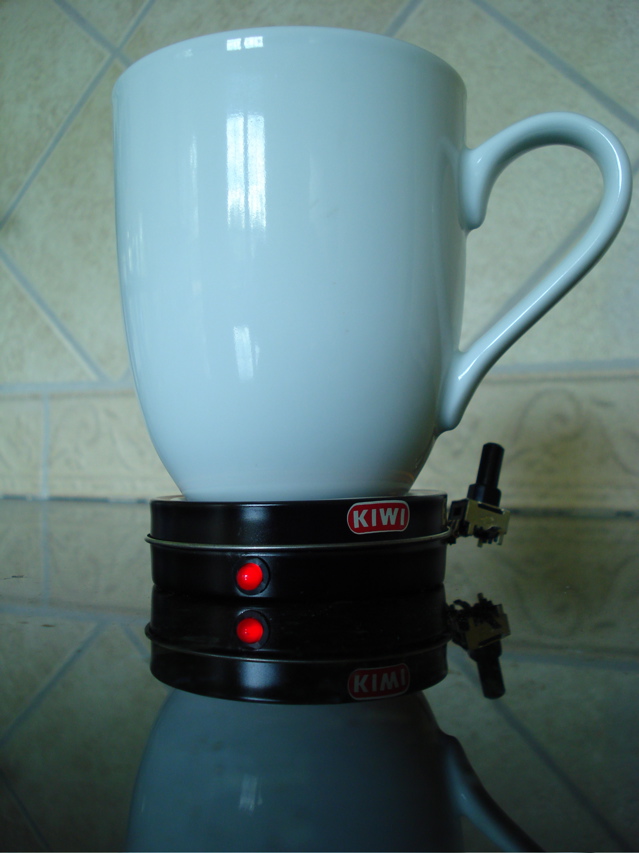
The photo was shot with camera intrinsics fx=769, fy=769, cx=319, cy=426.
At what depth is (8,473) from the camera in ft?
3.00

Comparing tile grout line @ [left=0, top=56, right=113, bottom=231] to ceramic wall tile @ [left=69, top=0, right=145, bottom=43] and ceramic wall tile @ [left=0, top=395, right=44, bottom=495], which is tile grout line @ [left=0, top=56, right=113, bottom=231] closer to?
ceramic wall tile @ [left=69, top=0, right=145, bottom=43]

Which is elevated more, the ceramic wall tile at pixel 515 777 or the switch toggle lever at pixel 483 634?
the ceramic wall tile at pixel 515 777

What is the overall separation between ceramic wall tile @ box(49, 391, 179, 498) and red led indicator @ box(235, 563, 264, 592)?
0.54 m

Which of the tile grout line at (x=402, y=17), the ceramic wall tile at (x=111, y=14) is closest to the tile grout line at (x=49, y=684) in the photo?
the tile grout line at (x=402, y=17)

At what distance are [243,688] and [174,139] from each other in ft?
0.72

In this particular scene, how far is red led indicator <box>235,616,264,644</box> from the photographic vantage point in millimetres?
270

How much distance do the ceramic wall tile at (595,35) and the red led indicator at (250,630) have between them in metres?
0.64

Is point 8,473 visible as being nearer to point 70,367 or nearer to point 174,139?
point 70,367

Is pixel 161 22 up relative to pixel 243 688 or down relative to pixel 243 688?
up

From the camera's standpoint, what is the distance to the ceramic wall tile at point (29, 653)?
23cm

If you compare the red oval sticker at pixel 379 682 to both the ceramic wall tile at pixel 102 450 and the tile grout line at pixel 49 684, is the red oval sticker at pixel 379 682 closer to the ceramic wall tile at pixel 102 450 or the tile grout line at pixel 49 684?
the tile grout line at pixel 49 684

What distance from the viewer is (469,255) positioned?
754 mm

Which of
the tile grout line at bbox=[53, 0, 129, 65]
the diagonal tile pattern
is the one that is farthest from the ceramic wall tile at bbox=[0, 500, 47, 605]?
the tile grout line at bbox=[53, 0, 129, 65]

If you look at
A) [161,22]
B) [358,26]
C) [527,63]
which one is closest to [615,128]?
[527,63]
